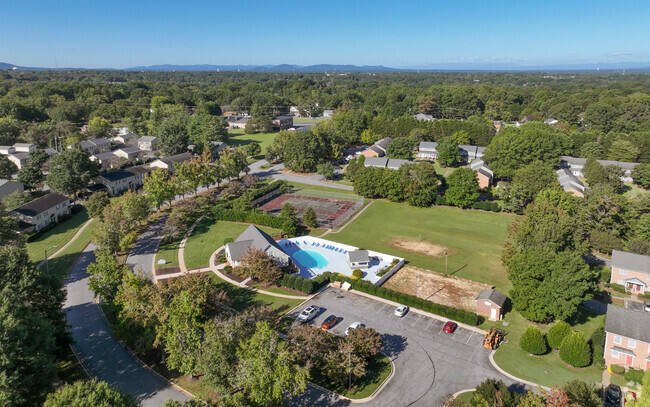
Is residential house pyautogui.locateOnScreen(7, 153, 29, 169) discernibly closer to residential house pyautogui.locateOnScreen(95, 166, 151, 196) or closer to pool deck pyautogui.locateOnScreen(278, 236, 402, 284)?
residential house pyautogui.locateOnScreen(95, 166, 151, 196)

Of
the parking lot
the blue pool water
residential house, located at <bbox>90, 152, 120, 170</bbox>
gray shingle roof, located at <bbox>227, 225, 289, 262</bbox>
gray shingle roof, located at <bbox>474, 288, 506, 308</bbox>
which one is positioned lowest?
the parking lot

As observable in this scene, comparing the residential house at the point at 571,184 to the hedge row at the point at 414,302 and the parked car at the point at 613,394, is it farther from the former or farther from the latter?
the parked car at the point at 613,394

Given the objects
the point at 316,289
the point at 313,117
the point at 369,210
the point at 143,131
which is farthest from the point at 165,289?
the point at 313,117

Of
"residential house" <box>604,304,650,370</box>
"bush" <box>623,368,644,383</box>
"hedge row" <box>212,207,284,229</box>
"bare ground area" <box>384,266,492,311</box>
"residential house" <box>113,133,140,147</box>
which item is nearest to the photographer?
"bush" <box>623,368,644,383</box>

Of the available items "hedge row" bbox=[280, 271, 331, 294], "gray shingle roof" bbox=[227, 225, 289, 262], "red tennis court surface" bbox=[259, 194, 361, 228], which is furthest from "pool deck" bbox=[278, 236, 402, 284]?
"red tennis court surface" bbox=[259, 194, 361, 228]

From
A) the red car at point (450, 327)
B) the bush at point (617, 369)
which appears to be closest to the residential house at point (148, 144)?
the red car at point (450, 327)

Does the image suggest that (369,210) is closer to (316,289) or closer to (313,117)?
(316,289)
